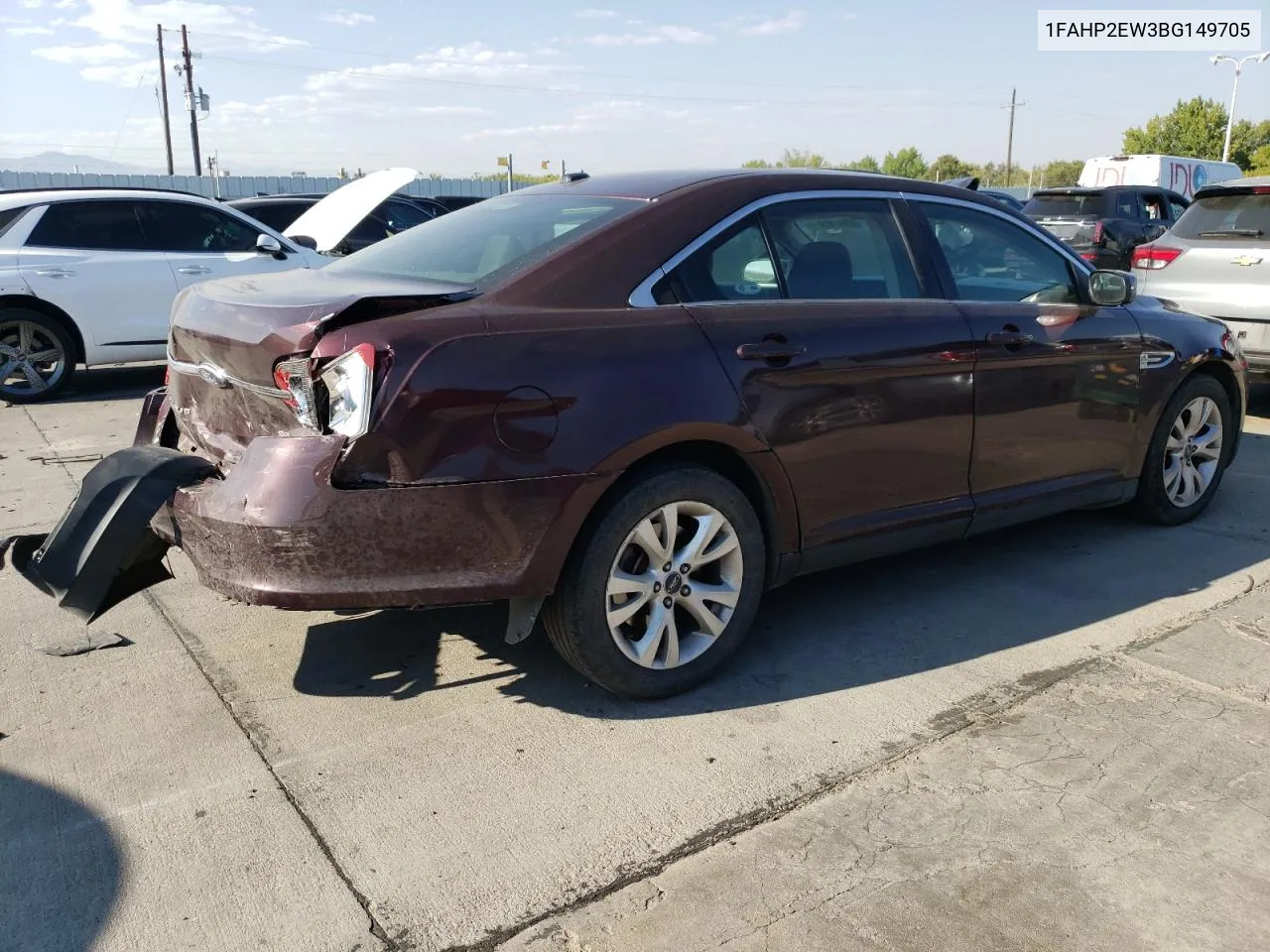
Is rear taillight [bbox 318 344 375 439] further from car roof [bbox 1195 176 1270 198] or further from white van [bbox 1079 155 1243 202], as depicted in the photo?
white van [bbox 1079 155 1243 202]

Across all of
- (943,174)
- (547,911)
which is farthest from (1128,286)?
(943,174)

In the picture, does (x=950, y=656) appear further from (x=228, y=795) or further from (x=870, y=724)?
(x=228, y=795)

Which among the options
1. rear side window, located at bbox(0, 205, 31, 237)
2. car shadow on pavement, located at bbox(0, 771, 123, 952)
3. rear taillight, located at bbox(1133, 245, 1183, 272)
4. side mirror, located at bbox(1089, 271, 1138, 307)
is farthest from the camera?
rear side window, located at bbox(0, 205, 31, 237)

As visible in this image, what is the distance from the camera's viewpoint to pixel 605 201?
366 cm

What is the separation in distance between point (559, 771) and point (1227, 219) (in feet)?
23.5

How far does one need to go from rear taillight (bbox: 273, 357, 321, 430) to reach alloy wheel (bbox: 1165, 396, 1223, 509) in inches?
158

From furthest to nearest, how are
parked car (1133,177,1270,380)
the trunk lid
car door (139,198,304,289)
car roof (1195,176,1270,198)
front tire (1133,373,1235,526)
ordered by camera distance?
car door (139,198,304,289) → car roof (1195,176,1270,198) → parked car (1133,177,1270,380) → front tire (1133,373,1235,526) → the trunk lid

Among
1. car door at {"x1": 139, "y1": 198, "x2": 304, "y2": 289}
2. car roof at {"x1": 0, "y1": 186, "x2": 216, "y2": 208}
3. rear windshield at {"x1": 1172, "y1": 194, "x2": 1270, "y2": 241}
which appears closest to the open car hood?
car door at {"x1": 139, "y1": 198, "x2": 304, "y2": 289}

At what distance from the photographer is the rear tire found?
333 inches

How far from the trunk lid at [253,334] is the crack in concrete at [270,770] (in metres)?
0.75

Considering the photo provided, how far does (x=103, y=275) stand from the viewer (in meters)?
8.70

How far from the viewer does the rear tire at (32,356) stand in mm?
8469

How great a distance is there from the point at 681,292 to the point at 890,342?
2.84 ft

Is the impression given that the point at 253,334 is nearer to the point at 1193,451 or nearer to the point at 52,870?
the point at 52,870
